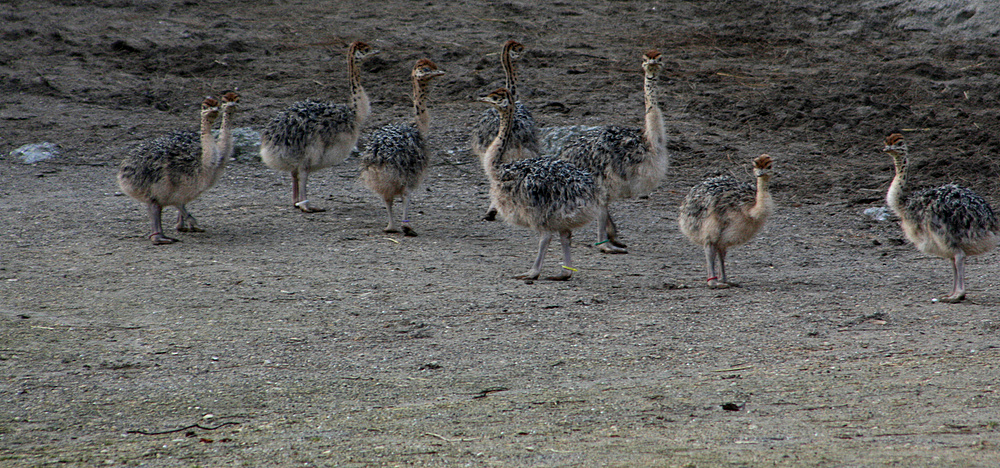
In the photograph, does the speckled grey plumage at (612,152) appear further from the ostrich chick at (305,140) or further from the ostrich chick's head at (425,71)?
the ostrich chick at (305,140)

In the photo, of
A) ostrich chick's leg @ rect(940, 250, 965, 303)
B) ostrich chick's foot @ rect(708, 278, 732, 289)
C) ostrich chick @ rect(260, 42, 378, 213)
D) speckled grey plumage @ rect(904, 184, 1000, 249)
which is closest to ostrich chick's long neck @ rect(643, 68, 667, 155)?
ostrich chick's foot @ rect(708, 278, 732, 289)

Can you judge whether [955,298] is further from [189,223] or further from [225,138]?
[189,223]

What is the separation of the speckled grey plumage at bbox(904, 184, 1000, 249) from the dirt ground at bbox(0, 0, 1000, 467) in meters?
0.51

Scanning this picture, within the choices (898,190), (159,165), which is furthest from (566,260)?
(159,165)

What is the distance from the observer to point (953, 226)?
693 cm

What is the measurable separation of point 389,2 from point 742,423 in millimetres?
15107

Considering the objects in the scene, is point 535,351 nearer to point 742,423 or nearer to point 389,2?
point 742,423

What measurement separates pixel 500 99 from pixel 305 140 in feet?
7.22

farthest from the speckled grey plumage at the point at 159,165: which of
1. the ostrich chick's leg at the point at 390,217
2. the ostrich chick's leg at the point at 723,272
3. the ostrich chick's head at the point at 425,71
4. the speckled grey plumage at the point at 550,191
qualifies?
the ostrich chick's leg at the point at 723,272

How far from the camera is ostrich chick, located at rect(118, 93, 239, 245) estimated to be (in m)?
8.45

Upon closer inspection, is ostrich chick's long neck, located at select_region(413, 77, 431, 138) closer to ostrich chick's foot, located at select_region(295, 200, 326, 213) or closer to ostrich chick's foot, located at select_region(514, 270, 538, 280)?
ostrich chick's foot, located at select_region(295, 200, 326, 213)

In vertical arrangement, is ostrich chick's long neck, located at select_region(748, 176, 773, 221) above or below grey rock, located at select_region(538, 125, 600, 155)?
below

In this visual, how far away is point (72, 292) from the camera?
698 centimetres

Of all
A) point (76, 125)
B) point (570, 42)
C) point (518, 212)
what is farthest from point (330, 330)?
point (570, 42)
